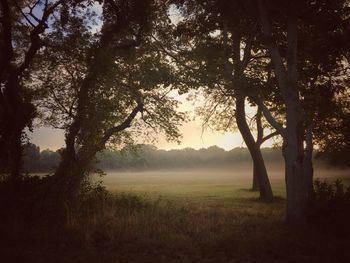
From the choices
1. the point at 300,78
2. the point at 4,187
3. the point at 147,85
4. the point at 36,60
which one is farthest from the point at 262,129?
the point at 4,187

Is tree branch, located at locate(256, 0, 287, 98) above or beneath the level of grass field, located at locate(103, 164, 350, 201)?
above

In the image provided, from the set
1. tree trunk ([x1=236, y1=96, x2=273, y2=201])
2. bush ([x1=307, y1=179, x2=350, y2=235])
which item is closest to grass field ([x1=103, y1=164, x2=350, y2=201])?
tree trunk ([x1=236, y1=96, x2=273, y2=201])

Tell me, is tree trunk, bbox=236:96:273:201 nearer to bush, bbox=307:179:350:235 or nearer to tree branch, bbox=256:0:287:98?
tree branch, bbox=256:0:287:98

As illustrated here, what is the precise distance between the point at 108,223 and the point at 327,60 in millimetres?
13355

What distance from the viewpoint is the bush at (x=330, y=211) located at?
1302cm

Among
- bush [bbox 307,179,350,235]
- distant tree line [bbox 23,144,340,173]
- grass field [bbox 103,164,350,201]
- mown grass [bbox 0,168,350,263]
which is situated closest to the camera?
mown grass [bbox 0,168,350,263]

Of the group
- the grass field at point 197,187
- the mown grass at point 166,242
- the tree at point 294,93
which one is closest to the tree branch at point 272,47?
the tree at point 294,93

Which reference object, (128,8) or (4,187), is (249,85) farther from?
(4,187)

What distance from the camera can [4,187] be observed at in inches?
699

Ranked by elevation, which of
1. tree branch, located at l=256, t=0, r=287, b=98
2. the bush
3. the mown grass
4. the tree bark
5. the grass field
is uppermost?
tree branch, located at l=256, t=0, r=287, b=98

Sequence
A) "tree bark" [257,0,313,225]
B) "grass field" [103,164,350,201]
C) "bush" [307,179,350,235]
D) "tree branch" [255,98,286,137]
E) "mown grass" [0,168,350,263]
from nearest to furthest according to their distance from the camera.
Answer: "mown grass" [0,168,350,263] → "bush" [307,179,350,235] → "tree bark" [257,0,313,225] → "tree branch" [255,98,286,137] → "grass field" [103,164,350,201]

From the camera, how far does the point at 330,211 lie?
44.1ft

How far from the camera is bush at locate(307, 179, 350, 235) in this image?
42.7ft

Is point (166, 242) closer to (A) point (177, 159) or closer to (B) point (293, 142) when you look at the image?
(B) point (293, 142)
